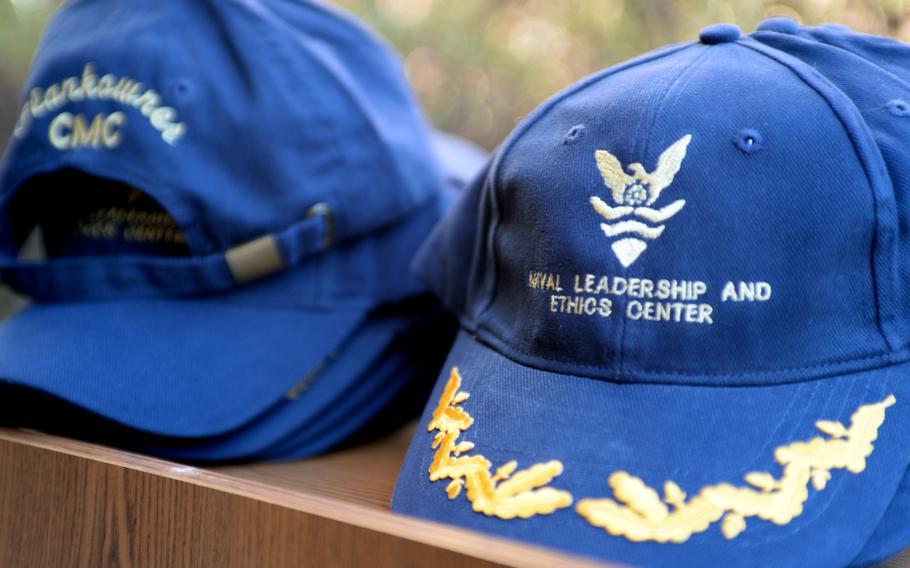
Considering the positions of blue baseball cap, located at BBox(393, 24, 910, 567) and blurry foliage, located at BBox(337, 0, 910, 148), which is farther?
blurry foliage, located at BBox(337, 0, 910, 148)

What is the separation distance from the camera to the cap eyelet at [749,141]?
587mm

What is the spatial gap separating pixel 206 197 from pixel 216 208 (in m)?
0.01

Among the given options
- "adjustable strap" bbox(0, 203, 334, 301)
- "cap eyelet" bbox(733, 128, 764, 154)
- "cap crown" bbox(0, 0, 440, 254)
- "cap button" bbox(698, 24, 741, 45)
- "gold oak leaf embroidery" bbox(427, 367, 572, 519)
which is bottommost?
"adjustable strap" bbox(0, 203, 334, 301)

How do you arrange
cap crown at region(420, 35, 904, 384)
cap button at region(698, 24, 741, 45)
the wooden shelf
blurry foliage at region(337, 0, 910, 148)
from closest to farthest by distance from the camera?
the wooden shelf
cap crown at region(420, 35, 904, 384)
cap button at region(698, 24, 741, 45)
blurry foliage at region(337, 0, 910, 148)

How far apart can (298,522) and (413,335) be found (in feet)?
1.38

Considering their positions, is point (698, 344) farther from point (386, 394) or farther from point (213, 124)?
point (213, 124)

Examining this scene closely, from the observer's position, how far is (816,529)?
50 cm

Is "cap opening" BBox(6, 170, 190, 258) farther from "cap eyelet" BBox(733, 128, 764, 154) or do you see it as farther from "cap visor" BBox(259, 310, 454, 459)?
"cap eyelet" BBox(733, 128, 764, 154)

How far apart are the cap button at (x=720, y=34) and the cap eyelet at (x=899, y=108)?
0.42 ft

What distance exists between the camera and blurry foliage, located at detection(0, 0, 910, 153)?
1.49 metres

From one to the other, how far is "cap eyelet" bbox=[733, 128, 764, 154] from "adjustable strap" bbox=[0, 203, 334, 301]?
1.34 feet

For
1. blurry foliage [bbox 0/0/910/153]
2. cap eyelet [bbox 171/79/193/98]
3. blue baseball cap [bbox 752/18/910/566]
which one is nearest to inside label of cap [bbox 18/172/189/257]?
cap eyelet [bbox 171/79/193/98]

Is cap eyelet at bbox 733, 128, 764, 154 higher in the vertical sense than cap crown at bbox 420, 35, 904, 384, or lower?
higher

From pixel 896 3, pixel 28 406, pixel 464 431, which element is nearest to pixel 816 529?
pixel 464 431
